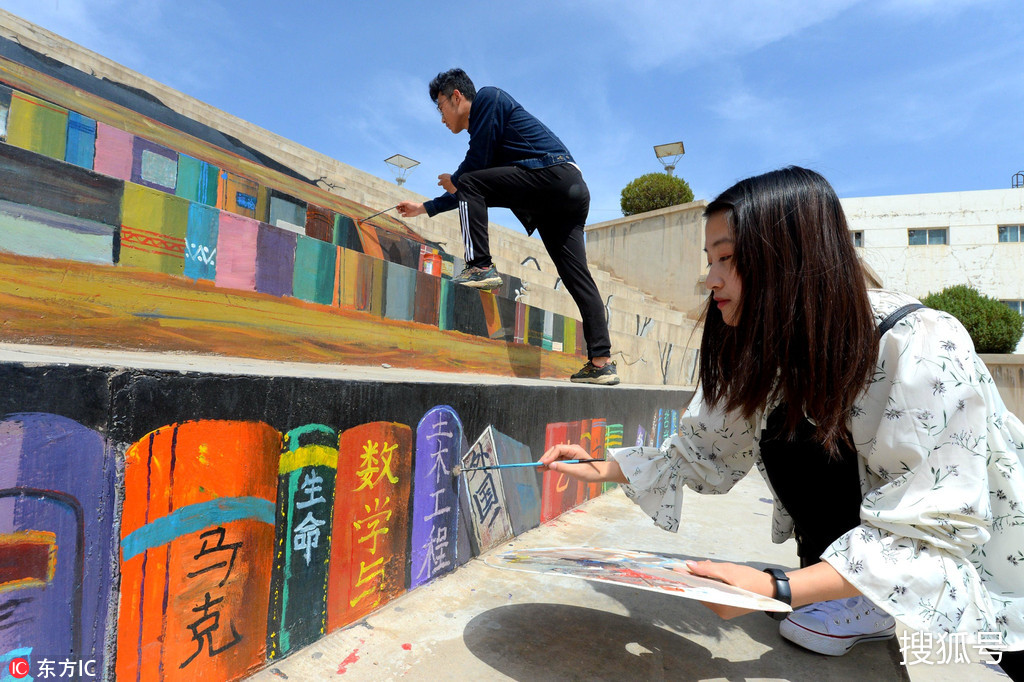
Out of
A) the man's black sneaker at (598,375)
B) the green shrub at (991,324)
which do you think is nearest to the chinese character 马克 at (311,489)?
the man's black sneaker at (598,375)

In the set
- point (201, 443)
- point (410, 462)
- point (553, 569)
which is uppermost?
point (201, 443)

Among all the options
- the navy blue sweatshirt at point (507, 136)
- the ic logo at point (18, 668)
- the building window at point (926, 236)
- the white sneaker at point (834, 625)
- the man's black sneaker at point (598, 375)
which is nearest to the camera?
the ic logo at point (18, 668)

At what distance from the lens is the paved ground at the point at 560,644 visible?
1.28 metres

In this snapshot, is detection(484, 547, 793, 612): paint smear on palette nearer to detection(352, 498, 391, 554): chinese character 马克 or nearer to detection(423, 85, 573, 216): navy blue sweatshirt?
detection(352, 498, 391, 554): chinese character 马克

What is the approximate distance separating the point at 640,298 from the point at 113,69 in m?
7.29

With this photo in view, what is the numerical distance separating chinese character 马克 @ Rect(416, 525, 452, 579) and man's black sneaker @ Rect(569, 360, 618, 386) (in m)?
1.63

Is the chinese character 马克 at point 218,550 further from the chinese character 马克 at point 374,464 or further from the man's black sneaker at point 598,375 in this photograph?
the man's black sneaker at point 598,375

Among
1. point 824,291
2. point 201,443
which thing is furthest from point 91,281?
point 824,291

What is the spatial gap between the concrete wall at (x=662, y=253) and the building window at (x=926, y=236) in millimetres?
14687

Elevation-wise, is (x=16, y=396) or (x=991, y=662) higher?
(x=16, y=396)

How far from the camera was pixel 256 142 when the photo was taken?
5.36 meters

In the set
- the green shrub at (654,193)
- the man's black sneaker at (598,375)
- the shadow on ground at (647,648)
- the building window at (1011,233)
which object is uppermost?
the building window at (1011,233)

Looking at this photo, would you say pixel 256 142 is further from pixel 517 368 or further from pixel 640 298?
pixel 640 298

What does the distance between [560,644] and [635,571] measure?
382 mm
